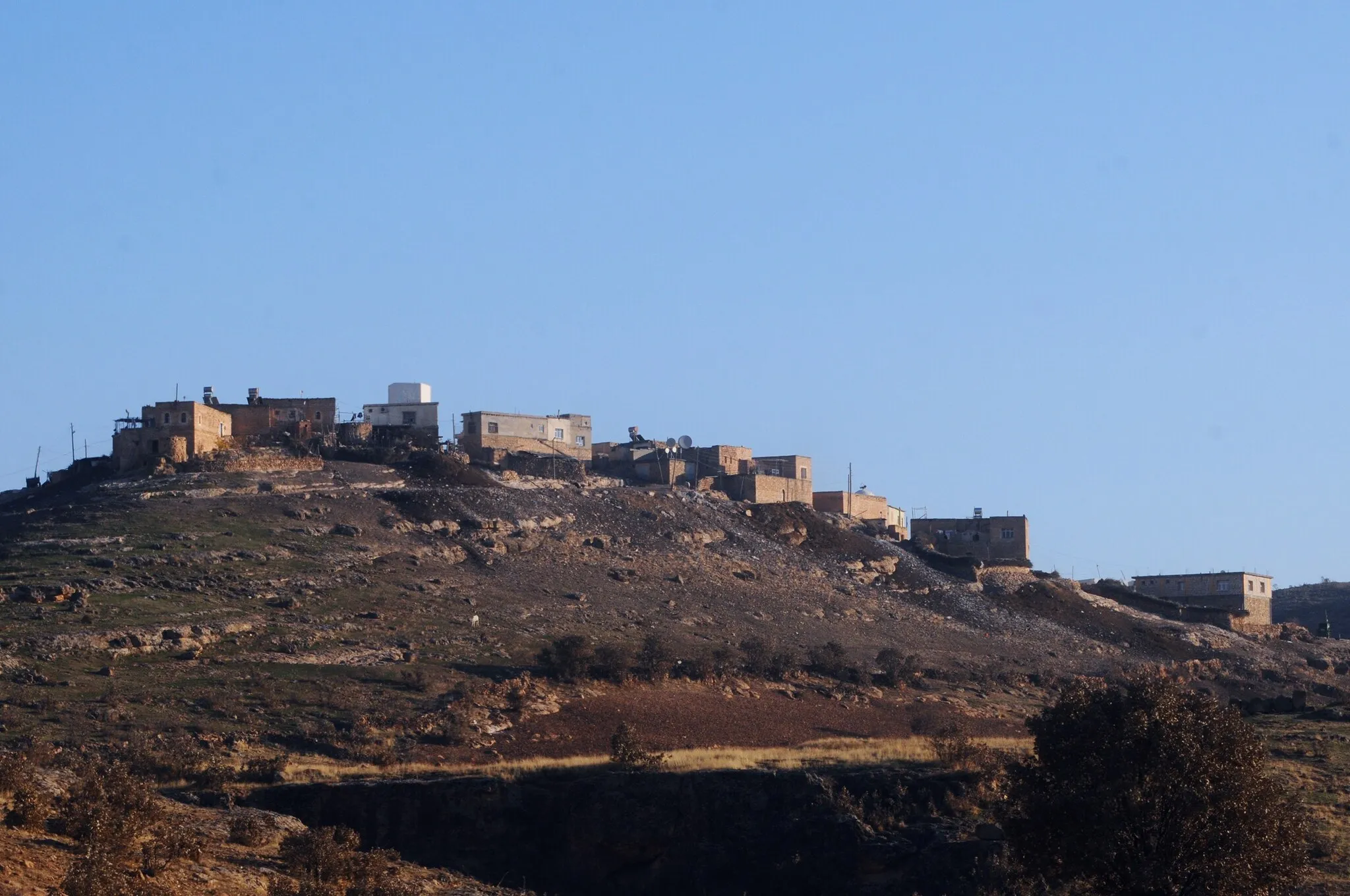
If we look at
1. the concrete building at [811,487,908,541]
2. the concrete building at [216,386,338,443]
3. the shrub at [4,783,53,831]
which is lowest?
the shrub at [4,783,53,831]

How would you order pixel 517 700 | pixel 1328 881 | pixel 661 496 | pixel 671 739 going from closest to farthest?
pixel 1328 881 < pixel 671 739 < pixel 517 700 < pixel 661 496

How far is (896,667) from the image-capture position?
185ft

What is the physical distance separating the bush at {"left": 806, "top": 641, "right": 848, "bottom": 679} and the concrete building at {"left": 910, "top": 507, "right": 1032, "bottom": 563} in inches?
1148

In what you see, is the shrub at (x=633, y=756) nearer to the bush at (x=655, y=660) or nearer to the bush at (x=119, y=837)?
the bush at (x=119, y=837)

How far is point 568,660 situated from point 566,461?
2899cm

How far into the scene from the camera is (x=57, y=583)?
5197 cm

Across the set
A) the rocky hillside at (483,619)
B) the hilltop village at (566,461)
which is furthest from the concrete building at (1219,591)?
the rocky hillside at (483,619)

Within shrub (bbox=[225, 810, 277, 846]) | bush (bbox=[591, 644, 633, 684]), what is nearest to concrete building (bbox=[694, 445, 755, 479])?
bush (bbox=[591, 644, 633, 684])

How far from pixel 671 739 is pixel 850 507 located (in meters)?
45.0

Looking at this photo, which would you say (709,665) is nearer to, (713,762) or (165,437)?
Result: (713,762)

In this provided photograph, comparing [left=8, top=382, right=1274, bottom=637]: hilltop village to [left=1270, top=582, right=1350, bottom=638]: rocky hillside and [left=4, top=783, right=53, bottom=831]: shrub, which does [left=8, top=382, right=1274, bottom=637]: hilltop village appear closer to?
[left=1270, top=582, right=1350, bottom=638]: rocky hillside

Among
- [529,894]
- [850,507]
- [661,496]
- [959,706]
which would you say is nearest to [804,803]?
[529,894]

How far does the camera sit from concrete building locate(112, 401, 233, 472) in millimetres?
67750

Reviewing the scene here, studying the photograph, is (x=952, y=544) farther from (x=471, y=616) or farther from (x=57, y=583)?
(x=57, y=583)
